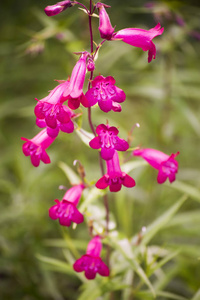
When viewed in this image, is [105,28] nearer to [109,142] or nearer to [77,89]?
[77,89]

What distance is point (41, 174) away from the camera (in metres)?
3.35

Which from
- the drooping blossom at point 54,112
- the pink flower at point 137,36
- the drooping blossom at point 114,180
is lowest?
the drooping blossom at point 114,180

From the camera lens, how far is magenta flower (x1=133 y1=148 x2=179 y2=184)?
1949mm

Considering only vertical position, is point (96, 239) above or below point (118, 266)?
above

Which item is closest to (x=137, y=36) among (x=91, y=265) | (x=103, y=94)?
(x=103, y=94)

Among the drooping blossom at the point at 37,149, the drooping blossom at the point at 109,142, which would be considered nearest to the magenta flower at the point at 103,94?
the drooping blossom at the point at 109,142

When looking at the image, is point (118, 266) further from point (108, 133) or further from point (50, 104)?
point (50, 104)

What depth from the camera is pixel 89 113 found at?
1.83 m

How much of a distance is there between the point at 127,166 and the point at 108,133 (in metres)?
0.54

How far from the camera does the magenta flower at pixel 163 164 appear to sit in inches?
76.7

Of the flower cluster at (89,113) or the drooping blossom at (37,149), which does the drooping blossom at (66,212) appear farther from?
the drooping blossom at (37,149)

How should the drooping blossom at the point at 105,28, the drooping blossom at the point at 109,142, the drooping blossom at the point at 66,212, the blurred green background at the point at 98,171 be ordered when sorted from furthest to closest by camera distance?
the blurred green background at the point at 98,171 → the drooping blossom at the point at 66,212 → the drooping blossom at the point at 109,142 → the drooping blossom at the point at 105,28

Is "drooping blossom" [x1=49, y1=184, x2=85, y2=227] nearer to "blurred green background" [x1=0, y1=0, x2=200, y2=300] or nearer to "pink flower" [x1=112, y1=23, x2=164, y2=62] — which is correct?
"blurred green background" [x1=0, y1=0, x2=200, y2=300]

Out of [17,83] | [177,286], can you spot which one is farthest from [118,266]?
[17,83]
